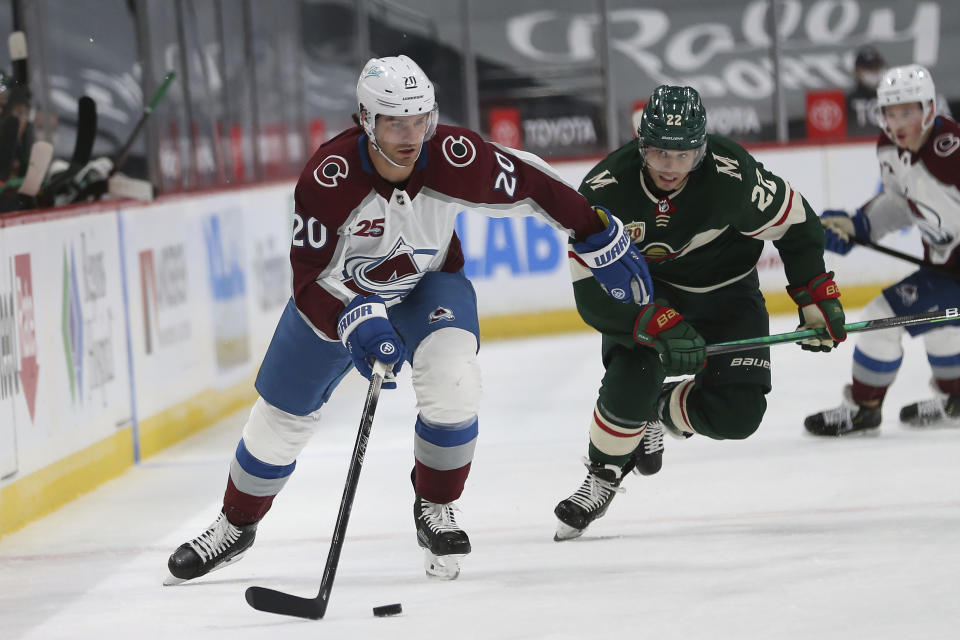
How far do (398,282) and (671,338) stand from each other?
67 cm

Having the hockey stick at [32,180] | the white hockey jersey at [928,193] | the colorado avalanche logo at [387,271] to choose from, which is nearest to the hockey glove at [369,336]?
the colorado avalanche logo at [387,271]

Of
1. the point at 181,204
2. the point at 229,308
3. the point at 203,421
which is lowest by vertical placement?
the point at 203,421

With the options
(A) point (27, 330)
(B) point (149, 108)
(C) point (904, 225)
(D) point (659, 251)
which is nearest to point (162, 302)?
(B) point (149, 108)

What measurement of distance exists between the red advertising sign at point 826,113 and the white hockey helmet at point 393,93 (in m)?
7.43

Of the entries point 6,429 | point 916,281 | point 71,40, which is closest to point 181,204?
point 6,429

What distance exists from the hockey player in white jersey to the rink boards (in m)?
2.44

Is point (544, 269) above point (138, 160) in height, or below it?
below

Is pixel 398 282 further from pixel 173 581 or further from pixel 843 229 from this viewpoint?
pixel 843 229

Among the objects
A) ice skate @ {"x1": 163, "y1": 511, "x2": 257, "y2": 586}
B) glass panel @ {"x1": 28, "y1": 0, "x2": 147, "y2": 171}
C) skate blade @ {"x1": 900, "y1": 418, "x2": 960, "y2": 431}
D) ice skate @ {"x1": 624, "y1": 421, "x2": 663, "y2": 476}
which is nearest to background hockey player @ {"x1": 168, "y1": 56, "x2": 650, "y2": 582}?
ice skate @ {"x1": 163, "y1": 511, "x2": 257, "y2": 586}

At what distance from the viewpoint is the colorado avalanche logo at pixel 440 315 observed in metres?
3.08

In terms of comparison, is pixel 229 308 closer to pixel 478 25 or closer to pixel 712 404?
pixel 712 404

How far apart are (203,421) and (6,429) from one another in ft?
5.74

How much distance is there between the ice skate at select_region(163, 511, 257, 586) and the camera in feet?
10.5

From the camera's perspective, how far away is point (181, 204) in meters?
5.62
